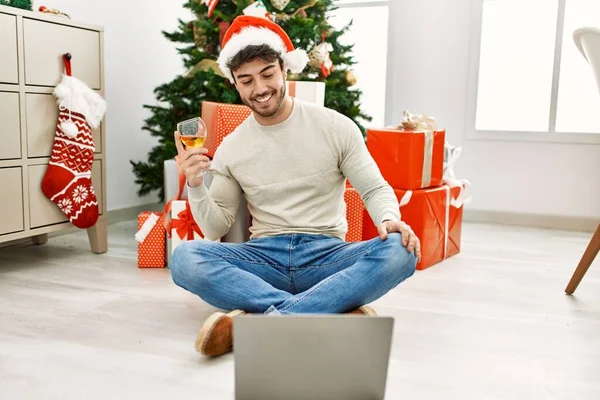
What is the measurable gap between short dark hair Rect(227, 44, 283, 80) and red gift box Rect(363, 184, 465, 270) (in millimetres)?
988

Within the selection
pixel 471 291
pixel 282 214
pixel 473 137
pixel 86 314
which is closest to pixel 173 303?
pixel 86 314

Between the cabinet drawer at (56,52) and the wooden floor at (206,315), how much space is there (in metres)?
0.73

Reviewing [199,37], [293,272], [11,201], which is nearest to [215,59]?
[199,37]

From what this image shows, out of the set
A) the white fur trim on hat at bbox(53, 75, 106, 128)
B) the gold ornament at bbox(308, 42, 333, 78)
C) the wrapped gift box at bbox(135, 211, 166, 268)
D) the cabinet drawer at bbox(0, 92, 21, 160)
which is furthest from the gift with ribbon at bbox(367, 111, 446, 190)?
the cabinet drawer at bbox(0, 92, 21, 160)

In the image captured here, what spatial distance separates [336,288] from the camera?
1443 millimetres

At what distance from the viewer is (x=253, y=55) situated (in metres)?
1.59

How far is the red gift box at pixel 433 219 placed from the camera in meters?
2.40

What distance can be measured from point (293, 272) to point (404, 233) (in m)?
0.33

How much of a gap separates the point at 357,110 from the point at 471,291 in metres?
1.08

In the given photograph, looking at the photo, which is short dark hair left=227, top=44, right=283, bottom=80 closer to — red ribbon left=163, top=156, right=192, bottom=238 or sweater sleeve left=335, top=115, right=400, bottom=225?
sweater sleeve left=335, top=115, right=400, bottom=225

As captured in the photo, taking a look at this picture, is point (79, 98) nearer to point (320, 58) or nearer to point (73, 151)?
point (73, 151)

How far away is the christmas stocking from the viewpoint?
232 centimetres

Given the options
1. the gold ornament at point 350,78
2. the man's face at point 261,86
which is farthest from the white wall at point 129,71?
the man's face at point 261,86

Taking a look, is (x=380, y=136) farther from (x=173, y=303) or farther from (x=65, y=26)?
(x=65, y=26)
